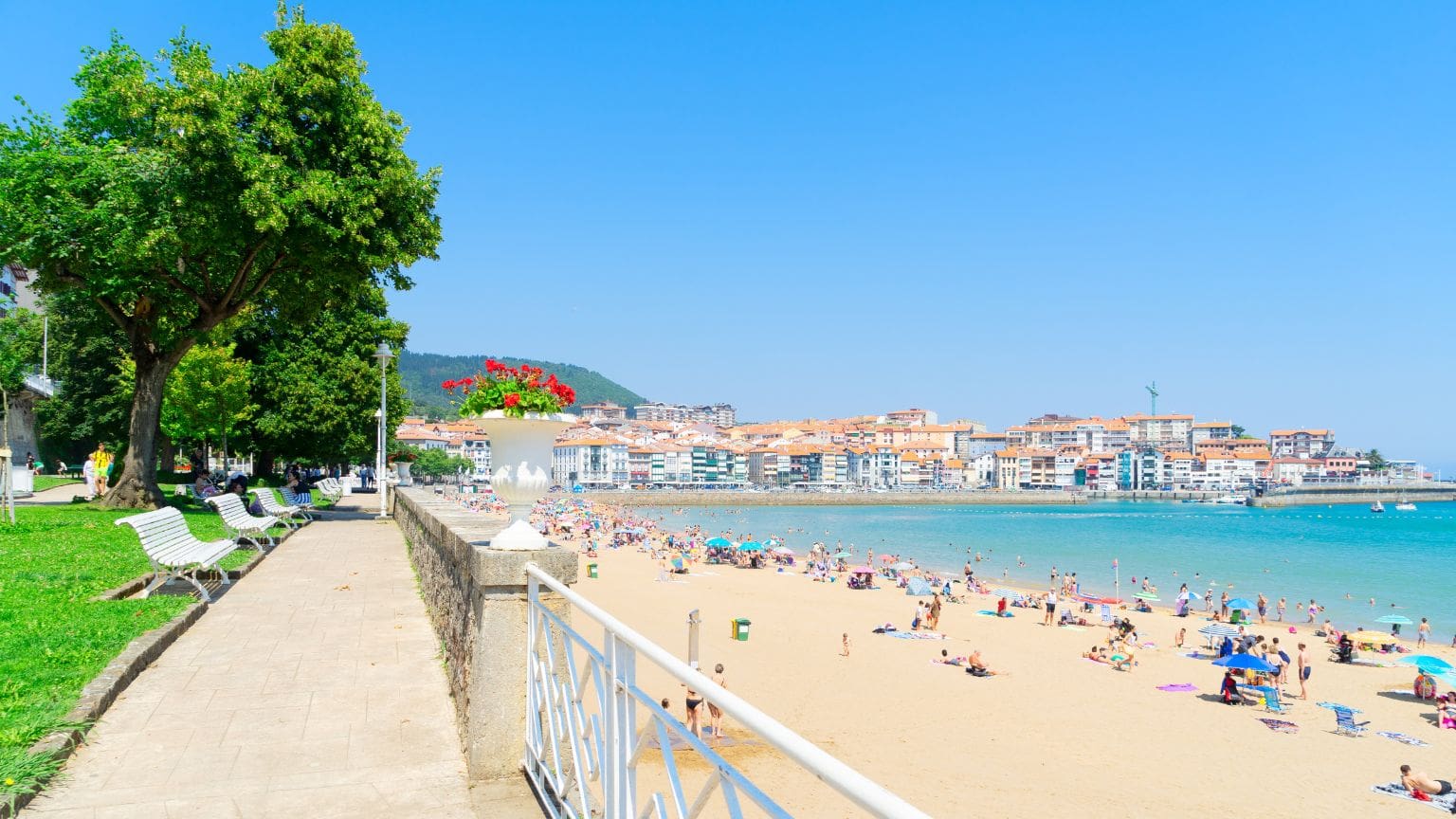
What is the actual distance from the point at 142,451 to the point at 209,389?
14070 millimetres

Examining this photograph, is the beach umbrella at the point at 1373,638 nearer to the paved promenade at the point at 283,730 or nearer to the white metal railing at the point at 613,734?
the paved promenade at the point at 283,730

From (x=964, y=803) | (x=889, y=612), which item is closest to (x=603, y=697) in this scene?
(x=964, y=803)

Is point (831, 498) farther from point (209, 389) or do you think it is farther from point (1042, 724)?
point (1042, 724)

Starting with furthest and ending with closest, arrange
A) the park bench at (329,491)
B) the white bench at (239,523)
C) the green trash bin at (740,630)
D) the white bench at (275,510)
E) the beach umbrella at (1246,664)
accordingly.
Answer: the park bench at (329,491), the green trash bin at (740,630), the beach umbrella at (1246,664), the white bench at (275,510), the white bench at (239,523)

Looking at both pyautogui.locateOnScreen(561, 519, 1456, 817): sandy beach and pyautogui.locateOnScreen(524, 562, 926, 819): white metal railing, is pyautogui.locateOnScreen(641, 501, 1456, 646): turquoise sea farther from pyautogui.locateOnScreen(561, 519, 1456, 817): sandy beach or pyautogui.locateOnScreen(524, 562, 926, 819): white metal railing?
pyautogui.locateOnScreen(524, 562, 926, 819): white metal railing

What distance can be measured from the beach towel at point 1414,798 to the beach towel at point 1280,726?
247cm

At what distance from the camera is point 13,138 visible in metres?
16.2

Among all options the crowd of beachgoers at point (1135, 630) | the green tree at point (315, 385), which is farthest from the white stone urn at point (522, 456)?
the green tree at point (315, 385)

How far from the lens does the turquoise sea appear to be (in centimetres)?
3878

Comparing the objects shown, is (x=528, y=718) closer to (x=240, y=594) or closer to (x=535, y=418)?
(x=535, y=418)

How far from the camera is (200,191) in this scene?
15.5 metres

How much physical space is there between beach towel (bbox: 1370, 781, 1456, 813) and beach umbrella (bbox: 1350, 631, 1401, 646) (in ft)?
45.0

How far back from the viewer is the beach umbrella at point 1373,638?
23.9 metres

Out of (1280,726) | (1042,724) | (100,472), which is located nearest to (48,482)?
(100,472)
